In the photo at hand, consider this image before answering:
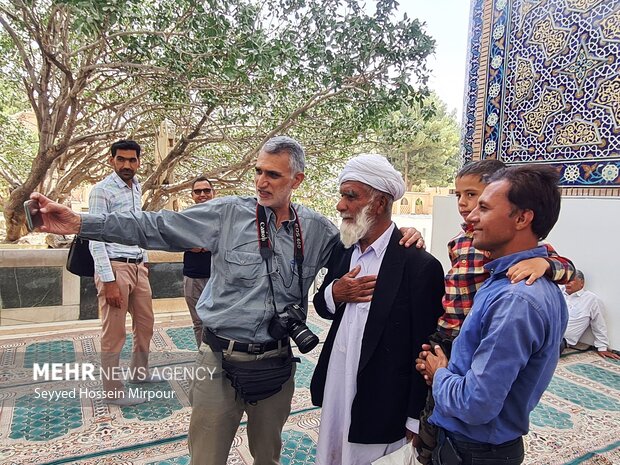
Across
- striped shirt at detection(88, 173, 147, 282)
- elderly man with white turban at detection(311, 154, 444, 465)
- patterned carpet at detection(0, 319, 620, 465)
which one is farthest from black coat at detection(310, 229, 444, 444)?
striped shirt at detection(88, 173, 147, 282)

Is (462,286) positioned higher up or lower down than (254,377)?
higher up

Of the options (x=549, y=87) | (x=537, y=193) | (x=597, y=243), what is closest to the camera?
(x=537, y=193)

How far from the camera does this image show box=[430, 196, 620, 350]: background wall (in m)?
4.77

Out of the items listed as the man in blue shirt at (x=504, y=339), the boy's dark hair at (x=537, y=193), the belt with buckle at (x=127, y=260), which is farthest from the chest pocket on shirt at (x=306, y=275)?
the belt with buckle at (x=127, y=260)

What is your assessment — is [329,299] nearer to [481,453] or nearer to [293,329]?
[293,329]

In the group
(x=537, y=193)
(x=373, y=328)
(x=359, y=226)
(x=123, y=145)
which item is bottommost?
(x=373, y=328)

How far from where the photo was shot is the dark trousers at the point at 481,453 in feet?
4.34

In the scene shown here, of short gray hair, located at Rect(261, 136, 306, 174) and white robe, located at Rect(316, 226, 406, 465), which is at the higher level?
short gray hair, located at Rect(261, 136, 306, 174)

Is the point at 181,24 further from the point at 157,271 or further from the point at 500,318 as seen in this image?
the point at 500,318

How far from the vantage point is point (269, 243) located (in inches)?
71.9

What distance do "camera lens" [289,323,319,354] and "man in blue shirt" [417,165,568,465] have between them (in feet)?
1.81

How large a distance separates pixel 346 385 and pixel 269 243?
68 cm

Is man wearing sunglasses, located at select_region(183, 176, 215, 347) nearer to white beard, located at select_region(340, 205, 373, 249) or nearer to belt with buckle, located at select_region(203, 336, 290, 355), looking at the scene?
belt with buckle, located at select_region(203, 336, 290, 355)

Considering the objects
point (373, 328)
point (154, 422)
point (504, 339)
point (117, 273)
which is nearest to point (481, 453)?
point (504, 339)
